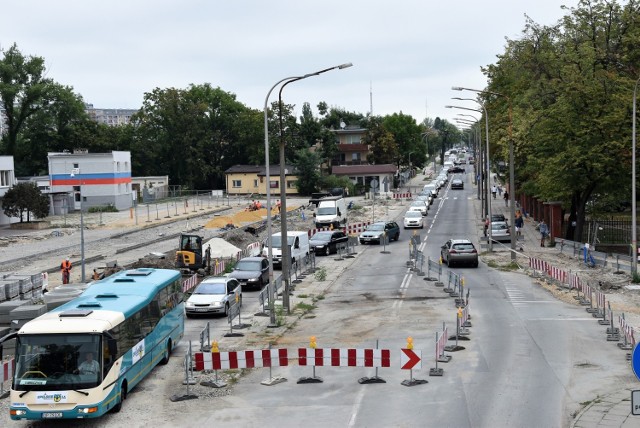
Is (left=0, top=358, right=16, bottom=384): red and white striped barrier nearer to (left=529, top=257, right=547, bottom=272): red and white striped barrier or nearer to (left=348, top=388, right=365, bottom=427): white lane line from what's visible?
(left=348, top=388, right=365, bottom=427): white lane line

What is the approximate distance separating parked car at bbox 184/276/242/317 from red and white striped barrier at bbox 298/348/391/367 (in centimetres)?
1018

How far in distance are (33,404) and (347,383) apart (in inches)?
286

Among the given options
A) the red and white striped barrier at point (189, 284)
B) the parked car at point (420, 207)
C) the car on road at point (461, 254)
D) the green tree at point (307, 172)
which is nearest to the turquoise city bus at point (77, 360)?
the red and white striped barrier at point (189, 284)

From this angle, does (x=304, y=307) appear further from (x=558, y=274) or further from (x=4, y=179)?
(x=4, y=179)

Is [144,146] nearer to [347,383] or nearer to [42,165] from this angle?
[42,165]

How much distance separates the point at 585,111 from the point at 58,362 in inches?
1521

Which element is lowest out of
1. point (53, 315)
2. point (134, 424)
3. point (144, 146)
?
point (134, 424)

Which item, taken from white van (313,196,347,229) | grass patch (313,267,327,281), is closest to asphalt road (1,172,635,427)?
grass patch (313,267,327,281)

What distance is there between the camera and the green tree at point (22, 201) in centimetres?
6856

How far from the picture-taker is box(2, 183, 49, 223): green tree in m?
68.6

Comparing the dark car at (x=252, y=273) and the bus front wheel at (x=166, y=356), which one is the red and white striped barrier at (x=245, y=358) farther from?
the dark car at (x=252, y=273)

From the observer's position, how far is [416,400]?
17.5 meters

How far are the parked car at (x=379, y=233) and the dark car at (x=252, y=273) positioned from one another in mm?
15840

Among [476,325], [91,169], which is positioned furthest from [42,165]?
[476,325]
